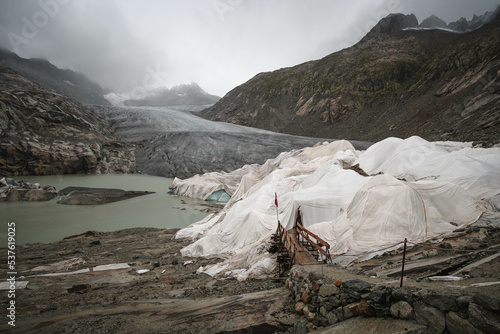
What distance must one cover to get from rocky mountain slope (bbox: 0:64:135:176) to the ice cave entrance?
2004 cm

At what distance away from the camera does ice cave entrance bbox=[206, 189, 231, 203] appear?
2600 cm

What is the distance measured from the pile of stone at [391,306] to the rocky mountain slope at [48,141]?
39.2 m

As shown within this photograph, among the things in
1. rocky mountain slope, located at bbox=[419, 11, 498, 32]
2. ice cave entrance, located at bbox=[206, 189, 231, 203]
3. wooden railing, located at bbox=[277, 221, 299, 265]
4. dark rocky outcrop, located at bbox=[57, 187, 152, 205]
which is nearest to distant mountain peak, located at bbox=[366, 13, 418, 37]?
rocky mountain slope, located at bbox=[419, 11, 498, 32]

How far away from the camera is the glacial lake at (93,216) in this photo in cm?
1648

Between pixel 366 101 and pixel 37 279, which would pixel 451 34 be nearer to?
pixel 366 101

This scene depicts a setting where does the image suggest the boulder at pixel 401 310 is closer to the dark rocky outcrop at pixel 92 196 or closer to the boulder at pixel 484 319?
the boulder at pixel 484 319

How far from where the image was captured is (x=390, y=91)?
2100 inches

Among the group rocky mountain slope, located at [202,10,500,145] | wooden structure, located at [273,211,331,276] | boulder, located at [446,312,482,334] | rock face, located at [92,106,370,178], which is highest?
rocky mountain slope, located at [202,10,500,145]

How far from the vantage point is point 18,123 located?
3466cm

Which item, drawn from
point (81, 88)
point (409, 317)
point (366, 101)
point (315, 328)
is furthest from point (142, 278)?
point (81, 88)

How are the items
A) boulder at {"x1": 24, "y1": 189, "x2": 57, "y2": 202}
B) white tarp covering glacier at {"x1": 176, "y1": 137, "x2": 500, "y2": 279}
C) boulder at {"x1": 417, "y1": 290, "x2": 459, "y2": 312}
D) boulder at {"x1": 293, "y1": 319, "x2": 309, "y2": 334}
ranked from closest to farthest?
1. boulder at {"x1": 417, "y1": 290, "x2": 459, "y2": 312}
2. boulder at {"x1": 293, "y1": 319, "x2": 309, "y2": 334}
3. white tarp covering glacier at {"x1": 176, "y1": 137, "x2": 500, "y2": 279}
4. boulder at {"x1": 24, "y1": 189, "x2": 57, "y2": 202}

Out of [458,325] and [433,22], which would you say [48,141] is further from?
[433,22]

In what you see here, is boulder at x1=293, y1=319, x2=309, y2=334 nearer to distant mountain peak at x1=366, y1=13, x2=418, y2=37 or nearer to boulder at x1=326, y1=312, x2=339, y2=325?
boulder at x1=326, y1=312, x2=339, y2=325

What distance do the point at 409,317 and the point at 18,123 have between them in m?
46.9
